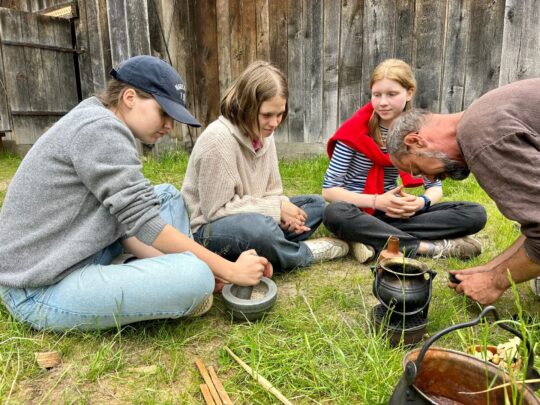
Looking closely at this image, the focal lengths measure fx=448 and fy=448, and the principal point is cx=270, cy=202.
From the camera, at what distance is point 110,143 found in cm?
166

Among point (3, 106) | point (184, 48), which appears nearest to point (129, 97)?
point (184, 48)

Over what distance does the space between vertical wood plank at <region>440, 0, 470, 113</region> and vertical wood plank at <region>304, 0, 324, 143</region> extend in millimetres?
1323

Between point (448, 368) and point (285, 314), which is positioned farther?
point (285, 314)

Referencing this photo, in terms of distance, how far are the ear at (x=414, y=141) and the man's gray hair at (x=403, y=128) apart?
0.02 m

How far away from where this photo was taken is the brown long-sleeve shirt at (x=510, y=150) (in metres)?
1.52

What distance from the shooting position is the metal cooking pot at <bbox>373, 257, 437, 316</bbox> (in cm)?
167

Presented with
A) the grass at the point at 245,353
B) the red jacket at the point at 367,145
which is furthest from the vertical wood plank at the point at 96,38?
the grass at the point at 245,353

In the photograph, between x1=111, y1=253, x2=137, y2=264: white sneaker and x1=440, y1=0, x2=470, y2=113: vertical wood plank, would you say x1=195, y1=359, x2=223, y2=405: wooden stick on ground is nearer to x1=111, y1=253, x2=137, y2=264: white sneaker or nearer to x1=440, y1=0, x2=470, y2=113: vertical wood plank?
x1=111, y1=253, x2=137, y2=264: white sneaker

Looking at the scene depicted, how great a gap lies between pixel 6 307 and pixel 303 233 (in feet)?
5.39

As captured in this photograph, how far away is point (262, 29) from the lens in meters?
5.25

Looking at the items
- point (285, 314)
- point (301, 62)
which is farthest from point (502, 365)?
point (301, 62)

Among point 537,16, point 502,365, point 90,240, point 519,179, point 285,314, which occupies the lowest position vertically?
point 285,314

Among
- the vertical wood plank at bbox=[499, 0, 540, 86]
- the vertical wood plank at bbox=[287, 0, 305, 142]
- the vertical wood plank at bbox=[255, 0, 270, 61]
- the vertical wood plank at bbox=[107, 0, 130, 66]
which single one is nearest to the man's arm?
the vertical wood plank at bbox=[499, 0, 540, 86]

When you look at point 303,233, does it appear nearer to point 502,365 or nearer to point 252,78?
point 252,78
